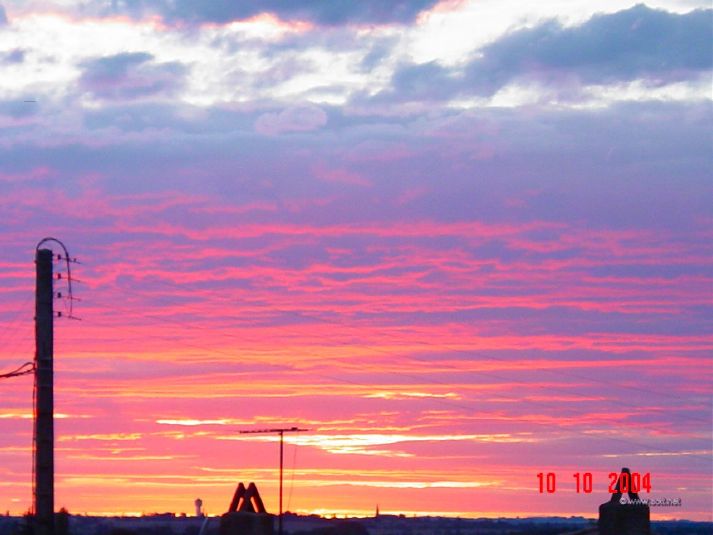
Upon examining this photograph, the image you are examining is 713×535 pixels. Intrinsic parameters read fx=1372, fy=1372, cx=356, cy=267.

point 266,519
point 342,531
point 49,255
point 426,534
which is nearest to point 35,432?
point 49,255

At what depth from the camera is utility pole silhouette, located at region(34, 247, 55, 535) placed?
5309cm

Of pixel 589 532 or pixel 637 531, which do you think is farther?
pixel 589 532

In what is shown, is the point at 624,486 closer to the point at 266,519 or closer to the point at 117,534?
the point at 266,519

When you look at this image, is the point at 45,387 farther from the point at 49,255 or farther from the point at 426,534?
the point at 426,534

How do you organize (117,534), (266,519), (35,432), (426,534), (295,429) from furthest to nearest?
(426,534) < (295,429) < (117,534) < (35,432) < (266,519)

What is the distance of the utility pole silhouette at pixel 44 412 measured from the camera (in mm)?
53094

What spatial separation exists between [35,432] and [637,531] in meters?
23.0

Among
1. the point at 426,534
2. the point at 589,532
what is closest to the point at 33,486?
the point at 589,532

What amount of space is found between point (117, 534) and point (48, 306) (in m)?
16.8

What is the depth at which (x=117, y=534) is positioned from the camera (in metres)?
66.2

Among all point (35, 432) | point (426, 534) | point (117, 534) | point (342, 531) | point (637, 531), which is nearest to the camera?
point (637, 531)

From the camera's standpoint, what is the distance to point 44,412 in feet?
174

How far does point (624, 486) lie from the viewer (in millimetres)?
48031

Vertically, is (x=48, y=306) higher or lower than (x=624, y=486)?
higher
